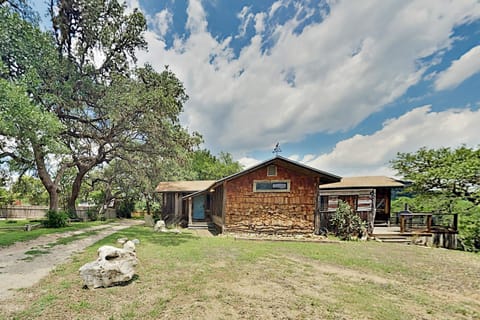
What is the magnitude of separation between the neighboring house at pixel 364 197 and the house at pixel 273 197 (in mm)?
1309

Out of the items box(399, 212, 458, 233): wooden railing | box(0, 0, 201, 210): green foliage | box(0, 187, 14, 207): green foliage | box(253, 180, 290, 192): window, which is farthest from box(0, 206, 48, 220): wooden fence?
box(399, 212, 458, 233): wooden railing

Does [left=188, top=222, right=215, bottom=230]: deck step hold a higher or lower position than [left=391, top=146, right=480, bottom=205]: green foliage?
lower

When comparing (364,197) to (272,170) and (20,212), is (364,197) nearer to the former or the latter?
(272,170)

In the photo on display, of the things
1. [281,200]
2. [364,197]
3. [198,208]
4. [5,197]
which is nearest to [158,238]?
[281,200]

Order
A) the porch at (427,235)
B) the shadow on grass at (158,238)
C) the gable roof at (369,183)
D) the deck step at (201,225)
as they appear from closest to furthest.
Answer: the shadow on grass at (158,238) → the porch at (427,235) → the gable roof at (369,183) → the deck step at (201,225)

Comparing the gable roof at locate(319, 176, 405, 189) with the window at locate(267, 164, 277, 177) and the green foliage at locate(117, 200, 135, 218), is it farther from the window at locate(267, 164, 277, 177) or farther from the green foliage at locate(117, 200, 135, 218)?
the green foliage at locate(117, 200, 135, 218)

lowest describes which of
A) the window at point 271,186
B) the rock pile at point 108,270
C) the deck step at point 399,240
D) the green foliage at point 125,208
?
the green foliage at point 125,208

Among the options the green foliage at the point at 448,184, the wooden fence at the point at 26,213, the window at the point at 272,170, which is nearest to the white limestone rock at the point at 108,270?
the window at the point at 272,170

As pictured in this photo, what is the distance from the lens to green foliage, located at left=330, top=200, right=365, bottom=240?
37.9 feet

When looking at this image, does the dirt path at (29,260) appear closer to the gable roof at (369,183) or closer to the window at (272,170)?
the window at (272,170)

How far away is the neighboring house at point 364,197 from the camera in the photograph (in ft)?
40.0

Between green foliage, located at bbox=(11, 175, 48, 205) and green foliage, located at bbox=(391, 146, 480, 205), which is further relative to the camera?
green foliage, located at bbox=(11, 175, 48, 205)

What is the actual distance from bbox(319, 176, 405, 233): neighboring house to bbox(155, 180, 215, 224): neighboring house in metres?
9.46

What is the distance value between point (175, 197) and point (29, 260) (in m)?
11.7
